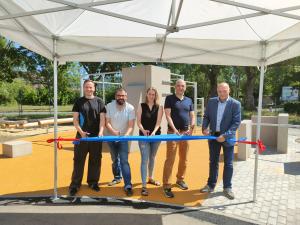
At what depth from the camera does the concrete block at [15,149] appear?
8930mm

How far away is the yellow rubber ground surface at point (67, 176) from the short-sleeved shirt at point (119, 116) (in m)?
1.25

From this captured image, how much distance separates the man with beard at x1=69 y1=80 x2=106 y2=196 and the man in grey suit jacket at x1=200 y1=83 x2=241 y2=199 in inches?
74.7

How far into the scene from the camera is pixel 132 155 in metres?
9.26

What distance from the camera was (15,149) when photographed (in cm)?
900

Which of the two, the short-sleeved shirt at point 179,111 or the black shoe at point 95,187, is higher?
the short-sleeved shirt at point 179,111

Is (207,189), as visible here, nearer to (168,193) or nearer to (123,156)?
(168,193)

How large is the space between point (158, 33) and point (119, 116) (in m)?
1.70

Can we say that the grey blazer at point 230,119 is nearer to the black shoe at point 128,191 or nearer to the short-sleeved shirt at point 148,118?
the short-sleeved shirt at point 148,118

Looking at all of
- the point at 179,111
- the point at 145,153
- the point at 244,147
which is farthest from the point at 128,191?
the point at 244,147

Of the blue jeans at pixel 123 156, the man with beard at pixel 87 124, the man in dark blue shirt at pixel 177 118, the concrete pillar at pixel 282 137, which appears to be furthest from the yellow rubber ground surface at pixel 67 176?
the concrete pillar at pixel 282 137

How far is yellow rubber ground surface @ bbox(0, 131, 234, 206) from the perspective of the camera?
18.3 feet

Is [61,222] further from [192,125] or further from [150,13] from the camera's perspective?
[150,13]

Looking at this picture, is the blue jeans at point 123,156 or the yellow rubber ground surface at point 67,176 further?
the yellow rubber ground surface at point 67,176

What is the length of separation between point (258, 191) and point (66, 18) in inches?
184
